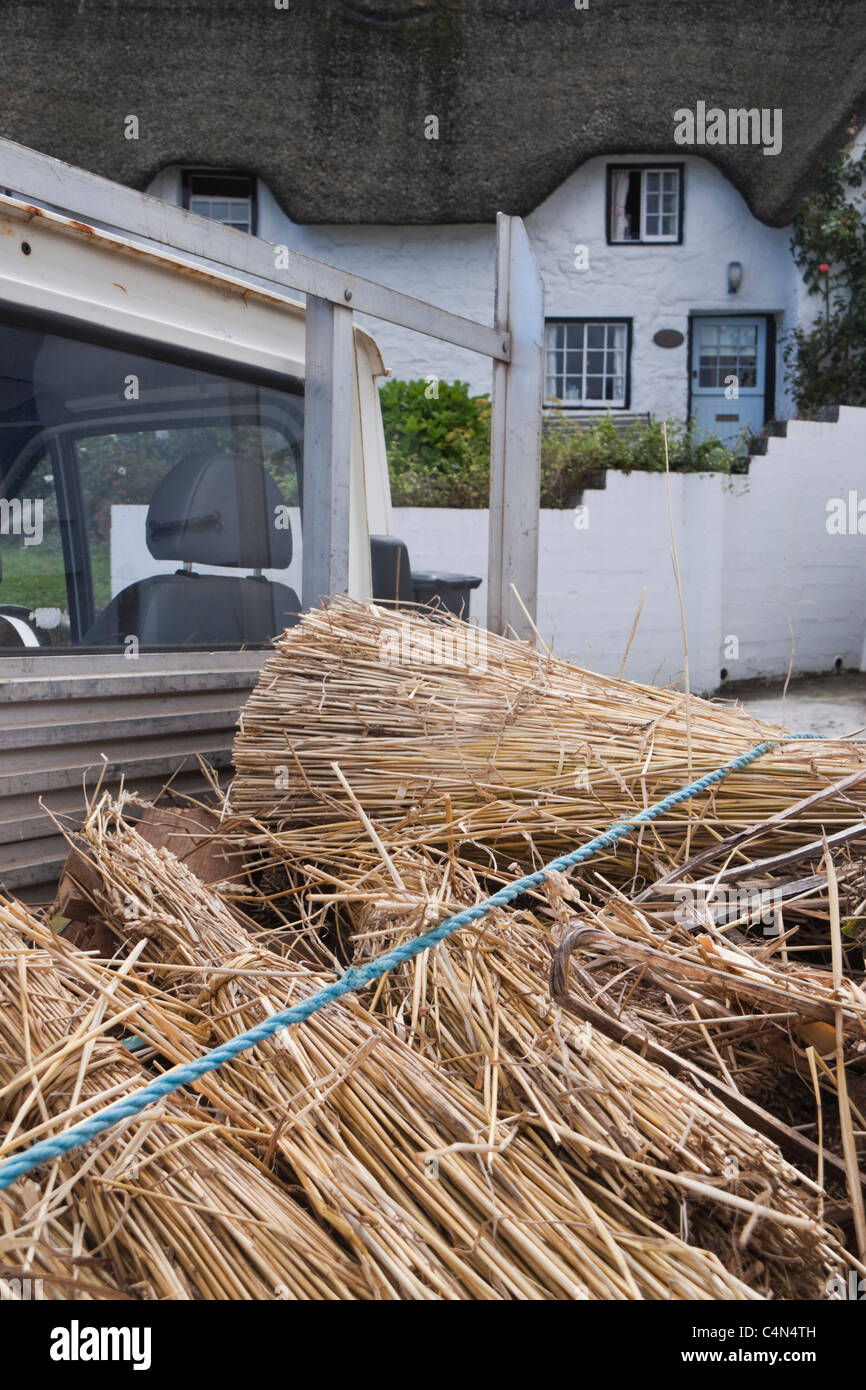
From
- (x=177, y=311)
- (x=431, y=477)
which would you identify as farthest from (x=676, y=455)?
(x=177, y=311)

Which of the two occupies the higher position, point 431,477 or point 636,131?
point 636,131

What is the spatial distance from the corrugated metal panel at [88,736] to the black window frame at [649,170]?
38.4 ft

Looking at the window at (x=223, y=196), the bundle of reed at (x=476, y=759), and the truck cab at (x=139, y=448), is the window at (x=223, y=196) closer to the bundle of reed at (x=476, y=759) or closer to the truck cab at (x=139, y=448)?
the truck cab at (x=139, y=448)

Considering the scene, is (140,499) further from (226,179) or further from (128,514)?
(226,179)

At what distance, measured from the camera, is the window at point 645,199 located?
13336 millimetres

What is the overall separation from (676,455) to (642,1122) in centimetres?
947

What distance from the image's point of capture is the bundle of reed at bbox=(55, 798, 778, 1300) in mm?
1259

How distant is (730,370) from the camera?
44.1 feet

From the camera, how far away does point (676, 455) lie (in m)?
10.2

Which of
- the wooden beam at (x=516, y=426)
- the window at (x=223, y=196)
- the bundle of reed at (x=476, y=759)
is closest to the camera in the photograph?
the bundle of reed at (x=476, y=759)

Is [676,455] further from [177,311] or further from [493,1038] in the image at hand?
[493,1038]

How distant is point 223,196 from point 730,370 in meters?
6.67

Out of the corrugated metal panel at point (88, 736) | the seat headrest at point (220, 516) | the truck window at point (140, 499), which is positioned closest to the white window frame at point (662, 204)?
the truck window at point (140, 499)

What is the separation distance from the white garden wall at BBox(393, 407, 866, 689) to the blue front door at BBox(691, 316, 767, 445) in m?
2.55
